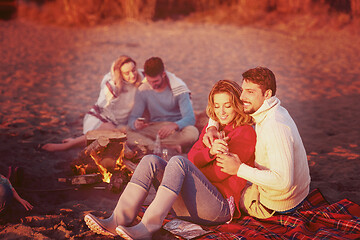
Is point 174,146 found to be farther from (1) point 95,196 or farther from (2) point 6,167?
(2) point 6,167

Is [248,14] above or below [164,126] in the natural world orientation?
above

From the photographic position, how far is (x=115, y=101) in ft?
19.5

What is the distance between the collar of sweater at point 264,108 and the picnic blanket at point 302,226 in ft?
2.88

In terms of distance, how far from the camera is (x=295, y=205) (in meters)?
3.21

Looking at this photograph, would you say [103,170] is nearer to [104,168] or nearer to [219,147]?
[104,168]

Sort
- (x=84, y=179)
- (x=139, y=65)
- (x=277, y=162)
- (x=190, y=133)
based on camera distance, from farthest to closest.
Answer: (x=139, y=65) → (x=190, y=133) → (x=84, y=179) → (x=277, y=162)

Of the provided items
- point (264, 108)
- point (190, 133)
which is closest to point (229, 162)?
point (264, 108)

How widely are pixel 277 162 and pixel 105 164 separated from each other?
2.28 meters

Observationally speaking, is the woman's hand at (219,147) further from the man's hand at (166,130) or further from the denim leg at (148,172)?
the man's hand at (166,130)

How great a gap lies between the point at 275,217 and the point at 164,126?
2534 mm

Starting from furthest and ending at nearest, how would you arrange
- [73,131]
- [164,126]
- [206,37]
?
[206,37], [73,131], [164,126]

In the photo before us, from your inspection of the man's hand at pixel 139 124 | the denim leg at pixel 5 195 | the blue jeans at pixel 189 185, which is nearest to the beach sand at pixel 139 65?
the denim leg at pixel 5 195

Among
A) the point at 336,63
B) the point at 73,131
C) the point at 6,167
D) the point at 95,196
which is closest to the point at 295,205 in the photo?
the point at 95,196

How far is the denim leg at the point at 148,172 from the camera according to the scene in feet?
Result: 10.3
